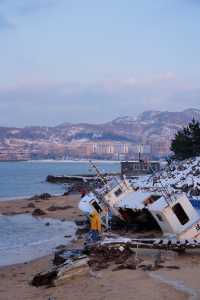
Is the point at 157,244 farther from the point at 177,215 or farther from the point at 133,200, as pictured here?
the point at 133,200

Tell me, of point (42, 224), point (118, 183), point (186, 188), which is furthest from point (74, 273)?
point (42, 224)

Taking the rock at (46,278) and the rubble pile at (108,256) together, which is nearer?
the rock at (46,278)

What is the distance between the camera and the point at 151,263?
723 inches

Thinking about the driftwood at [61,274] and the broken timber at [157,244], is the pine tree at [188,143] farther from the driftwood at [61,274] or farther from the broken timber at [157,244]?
the driftwood at [61,274]

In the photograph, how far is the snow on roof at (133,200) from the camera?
27.2 meters

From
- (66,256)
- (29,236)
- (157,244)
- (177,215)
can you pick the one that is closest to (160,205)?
(177,215)

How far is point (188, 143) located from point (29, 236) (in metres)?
45.7

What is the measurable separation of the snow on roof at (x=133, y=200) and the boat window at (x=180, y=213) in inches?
200

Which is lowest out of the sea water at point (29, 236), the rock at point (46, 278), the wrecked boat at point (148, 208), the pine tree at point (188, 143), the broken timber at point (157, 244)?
the sea water at point (29, 236)

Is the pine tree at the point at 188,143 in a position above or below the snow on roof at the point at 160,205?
above

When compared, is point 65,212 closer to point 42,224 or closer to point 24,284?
point 42,224

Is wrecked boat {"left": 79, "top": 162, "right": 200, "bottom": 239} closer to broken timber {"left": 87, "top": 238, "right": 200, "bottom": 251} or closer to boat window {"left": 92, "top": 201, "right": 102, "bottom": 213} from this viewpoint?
boat window {"left": 92, "top": 201, "right": 102, "bottom": 213}

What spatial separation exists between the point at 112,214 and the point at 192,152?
44487 mm

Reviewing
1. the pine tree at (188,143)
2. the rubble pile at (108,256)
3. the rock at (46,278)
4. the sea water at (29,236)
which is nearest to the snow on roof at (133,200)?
the sea water at (29,236)
